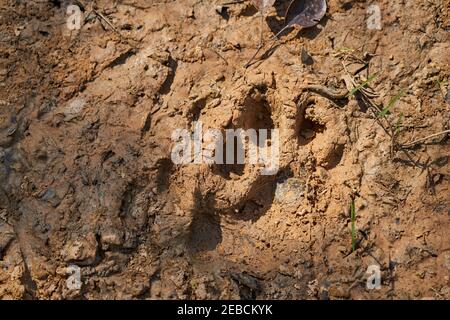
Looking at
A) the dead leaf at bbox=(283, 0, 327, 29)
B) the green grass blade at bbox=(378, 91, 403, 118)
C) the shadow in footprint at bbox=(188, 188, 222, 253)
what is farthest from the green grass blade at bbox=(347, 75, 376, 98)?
the shadow in footprint at bbox=(188, 188, 222, 253)

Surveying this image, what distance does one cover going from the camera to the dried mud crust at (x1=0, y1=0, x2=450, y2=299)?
239 cm

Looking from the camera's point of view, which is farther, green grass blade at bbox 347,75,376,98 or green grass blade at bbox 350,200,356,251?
green grass blade at bbox 347,75,376,98

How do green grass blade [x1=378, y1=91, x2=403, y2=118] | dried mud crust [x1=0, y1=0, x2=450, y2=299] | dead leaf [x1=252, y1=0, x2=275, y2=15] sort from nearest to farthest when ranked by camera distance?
dried mud crust [x1=0, y1=0, x2=450, y2=299] → green grass blade [x1=378, y1=91, x2=403, y2=118] → dead leaf [x1=252, y1=0, x2=275, y2=15]

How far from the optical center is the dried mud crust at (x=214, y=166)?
94.3 inches

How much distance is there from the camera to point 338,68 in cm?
266

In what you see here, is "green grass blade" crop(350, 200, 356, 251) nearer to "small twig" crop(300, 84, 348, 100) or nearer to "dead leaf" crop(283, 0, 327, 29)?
"small twig" crop(300, 84, 348, 100)

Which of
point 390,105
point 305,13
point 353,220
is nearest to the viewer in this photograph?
point 353,220

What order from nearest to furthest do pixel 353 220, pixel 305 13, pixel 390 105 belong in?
1. pixel 353 220
2. pixel 390 105
3. pixel 305 13

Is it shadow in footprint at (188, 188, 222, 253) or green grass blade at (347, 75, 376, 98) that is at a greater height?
green grass blade at (347, 75, 376, 98)

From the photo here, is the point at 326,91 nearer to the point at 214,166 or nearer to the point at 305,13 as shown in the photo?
the point at 305,13

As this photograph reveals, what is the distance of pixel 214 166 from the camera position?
2.53 m

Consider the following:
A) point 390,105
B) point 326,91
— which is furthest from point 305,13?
point 390,105

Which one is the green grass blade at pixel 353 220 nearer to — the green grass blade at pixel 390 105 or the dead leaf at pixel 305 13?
the green grass blade at pixel 390 105

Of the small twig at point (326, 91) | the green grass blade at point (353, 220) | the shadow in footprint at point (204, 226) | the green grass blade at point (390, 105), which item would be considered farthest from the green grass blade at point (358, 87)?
the shadow in footprint at point (204, 226)
